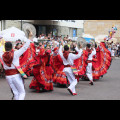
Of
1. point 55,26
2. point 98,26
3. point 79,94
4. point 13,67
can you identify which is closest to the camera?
point 13,67

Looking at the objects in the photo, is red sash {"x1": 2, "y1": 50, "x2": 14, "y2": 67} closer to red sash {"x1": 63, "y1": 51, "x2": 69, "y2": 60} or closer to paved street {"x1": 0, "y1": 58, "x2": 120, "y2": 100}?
paved street {"x1": 0, "y1": 58, "x2": 120, "y2": 100}

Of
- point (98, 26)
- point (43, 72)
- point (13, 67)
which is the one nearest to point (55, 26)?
point (98, 26)

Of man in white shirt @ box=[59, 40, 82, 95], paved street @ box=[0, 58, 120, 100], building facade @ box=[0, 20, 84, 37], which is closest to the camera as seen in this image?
paved street @ box=[0, 58, 120, 100]

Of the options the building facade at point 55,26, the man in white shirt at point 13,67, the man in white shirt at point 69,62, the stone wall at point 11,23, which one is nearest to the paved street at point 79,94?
the man in white shirt at point 69,62

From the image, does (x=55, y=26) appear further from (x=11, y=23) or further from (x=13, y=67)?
(x=13, y=67)

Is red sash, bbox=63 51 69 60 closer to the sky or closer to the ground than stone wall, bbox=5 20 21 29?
closer to the ground

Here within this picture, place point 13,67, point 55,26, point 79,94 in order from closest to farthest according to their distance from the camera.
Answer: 1. point 13,67
2. point 79,94
3. point 55,26

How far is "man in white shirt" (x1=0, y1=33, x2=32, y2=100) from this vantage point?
5512mm

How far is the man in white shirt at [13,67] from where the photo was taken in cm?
551

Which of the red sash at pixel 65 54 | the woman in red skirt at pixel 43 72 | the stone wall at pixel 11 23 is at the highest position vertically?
the stone wall at pixel 11 23

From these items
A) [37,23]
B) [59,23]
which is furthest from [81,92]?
[59,23]

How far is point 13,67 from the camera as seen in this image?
18.4 ft

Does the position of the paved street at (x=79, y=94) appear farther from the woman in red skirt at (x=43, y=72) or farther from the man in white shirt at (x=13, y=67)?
the man in white shirt at (x=13, y=67)

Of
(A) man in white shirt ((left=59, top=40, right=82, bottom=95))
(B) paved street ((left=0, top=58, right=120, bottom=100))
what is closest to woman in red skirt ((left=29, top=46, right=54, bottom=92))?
(B) paved street ((left=0, top=58, right=120, bottom=100))
